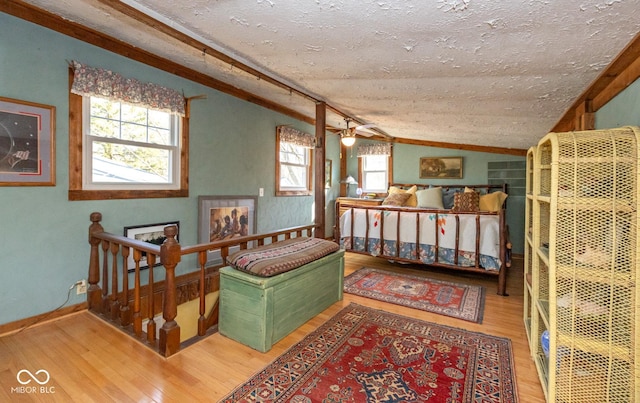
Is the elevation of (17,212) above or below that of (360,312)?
above

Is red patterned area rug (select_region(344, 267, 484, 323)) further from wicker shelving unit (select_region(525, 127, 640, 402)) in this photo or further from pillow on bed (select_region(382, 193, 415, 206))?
pillow on bed (select_region(382, 193, 415, 206))

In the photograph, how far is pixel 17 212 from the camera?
7.41 ft

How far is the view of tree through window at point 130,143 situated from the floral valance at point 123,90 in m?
0.16

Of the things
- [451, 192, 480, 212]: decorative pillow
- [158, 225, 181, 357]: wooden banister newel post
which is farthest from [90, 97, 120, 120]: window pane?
[451, 192, 480, 212]: decorative pillow

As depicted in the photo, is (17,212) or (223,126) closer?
(17,212)

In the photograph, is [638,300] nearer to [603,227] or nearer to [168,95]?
[603,227]

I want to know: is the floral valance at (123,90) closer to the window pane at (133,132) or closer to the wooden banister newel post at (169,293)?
the window pane at (133,132)

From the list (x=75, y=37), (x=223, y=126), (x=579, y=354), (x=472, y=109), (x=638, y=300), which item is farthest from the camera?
(x=223, y=126)

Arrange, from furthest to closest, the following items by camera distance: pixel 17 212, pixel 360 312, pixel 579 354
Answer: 1. pixel 360 312
2. pixel 17 212
3. pixel 579 354

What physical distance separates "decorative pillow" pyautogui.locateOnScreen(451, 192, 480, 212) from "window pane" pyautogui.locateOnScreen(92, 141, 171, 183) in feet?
13.7

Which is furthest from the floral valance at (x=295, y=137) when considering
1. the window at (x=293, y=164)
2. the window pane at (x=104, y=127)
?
the window pane at (x=104, y=127)

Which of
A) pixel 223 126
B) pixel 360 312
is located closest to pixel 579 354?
pixel 360 312

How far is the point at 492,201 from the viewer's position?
4801 mm

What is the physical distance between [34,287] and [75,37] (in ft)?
6.68
